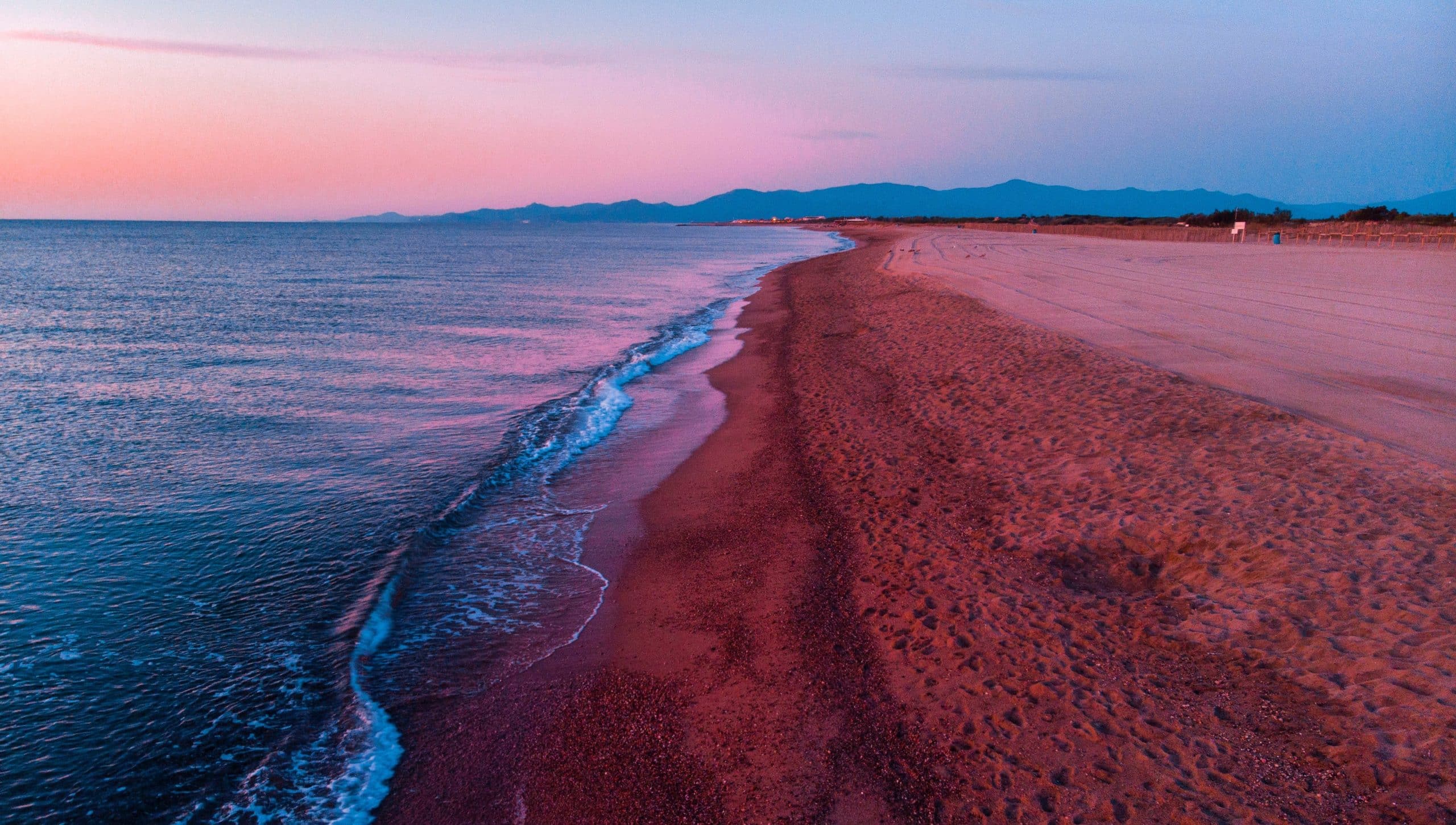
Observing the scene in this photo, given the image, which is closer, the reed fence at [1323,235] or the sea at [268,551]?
the sea at [268,551]

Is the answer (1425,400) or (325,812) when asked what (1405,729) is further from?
(1425,400)

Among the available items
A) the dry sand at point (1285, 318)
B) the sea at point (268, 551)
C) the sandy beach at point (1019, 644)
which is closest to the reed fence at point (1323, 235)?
the dry sand at point (1285, 318)

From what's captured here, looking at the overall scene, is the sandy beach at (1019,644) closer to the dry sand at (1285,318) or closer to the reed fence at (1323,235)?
the dry sand at (1285,318)

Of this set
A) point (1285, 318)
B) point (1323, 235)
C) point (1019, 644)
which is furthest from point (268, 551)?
point (1323, 235)

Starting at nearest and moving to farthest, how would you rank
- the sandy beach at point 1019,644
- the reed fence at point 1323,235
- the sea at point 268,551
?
the sandy beach at point 1019,644
the sea at point 268,551
the reed fence at point 1323,235

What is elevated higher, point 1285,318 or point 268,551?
point 1285,318

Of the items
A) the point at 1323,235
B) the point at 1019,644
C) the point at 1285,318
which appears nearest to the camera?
the point at 1019,644

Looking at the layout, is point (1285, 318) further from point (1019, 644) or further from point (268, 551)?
Answer: point (268, 551)
